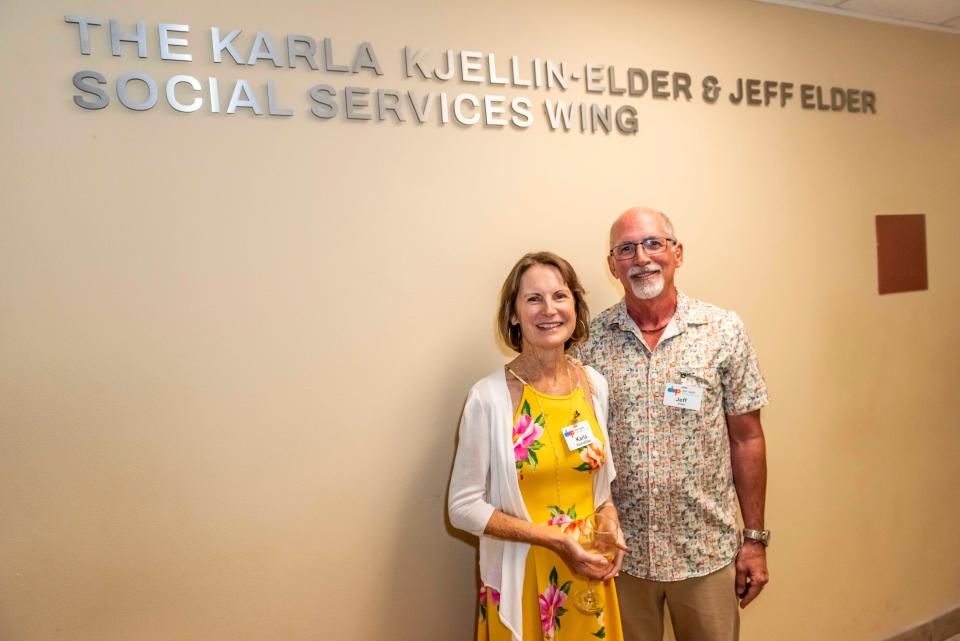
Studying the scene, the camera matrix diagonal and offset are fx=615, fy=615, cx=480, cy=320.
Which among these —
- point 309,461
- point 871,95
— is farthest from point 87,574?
point 871,95

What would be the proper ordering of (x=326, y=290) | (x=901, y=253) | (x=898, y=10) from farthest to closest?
(x=901, y=253), (x=898, y=10), (x=326, y=290)

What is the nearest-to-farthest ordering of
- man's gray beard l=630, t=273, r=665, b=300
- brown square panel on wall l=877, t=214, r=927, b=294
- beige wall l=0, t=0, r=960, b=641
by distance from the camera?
beige wall l=0, t=0, r=960, b=641, man's gray beard l=630, t=273, r=665, b=300, brown square panel on wall l=877, t=214, r=927, b=294

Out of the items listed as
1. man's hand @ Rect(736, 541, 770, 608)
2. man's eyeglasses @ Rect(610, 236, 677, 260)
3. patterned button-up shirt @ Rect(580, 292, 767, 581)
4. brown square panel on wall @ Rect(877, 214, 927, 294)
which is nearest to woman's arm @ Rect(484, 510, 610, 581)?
patterned button-up shirt @ Rect(580, 292, 767, 581)

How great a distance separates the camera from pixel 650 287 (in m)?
1.91

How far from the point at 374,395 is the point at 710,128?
1.69m

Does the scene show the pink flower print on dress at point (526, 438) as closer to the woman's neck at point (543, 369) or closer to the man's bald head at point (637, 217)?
the woman's neck at point (543, 369)

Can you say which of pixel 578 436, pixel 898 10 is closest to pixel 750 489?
pixel 578 436

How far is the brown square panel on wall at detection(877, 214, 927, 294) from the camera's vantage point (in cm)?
286

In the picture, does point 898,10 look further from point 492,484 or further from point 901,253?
point 492,484

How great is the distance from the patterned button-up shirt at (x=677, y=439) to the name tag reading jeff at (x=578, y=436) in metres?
0.24

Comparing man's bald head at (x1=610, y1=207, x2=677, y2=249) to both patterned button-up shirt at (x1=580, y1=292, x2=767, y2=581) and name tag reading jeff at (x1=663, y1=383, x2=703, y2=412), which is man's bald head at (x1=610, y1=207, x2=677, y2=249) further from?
name tag reading jeff at (x1=663, y1=383, x2=703, y2=412)

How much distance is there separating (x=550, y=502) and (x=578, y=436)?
21 centimetres

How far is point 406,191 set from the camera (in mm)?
1963

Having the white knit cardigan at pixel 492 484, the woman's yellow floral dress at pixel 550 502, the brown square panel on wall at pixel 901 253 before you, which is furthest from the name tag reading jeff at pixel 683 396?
the brown square panel on wall at pixel 901 253
